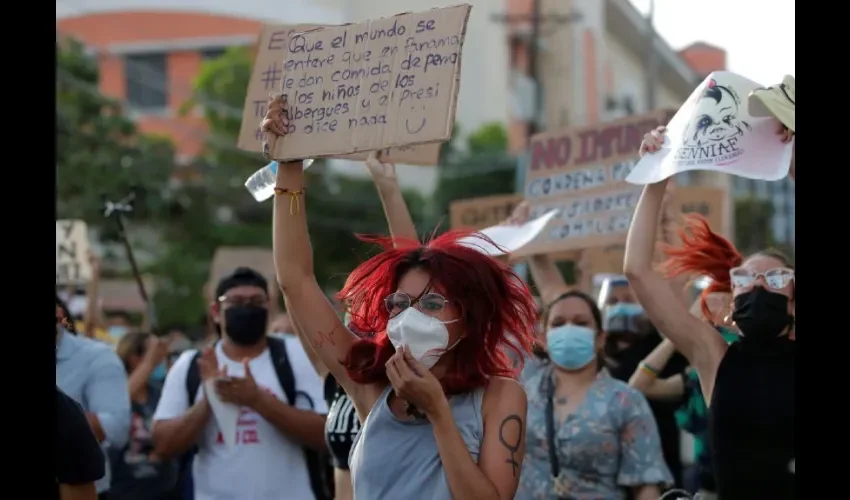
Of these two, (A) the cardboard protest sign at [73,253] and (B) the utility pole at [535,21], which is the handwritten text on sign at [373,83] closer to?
(A) the cardboard protest sign at [73,253]

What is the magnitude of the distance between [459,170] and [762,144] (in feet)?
101

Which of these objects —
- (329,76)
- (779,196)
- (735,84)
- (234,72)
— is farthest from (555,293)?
(779,196)

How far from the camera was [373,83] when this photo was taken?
4.41 metres

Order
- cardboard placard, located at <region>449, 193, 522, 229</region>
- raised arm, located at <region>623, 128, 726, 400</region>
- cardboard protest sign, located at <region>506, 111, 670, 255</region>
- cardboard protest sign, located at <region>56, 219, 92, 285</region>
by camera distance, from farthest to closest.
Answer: cardboard placard, located at <region>449, 193, 522, 229</region>, cardboard protest sign, located at <region>56, 219, 92, 285</region>, cardboard protest sign, located at <region>506, 111, 670, 255</region>, raised arm, located at <region>623, 128, 726, 400</region>

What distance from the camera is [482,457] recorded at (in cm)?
396

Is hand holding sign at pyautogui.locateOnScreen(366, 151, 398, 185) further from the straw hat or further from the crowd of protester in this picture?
the straw hat

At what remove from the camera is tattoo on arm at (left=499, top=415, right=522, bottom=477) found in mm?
3977

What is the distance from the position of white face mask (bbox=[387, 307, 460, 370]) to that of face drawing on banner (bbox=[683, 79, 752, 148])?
1648 millimetres

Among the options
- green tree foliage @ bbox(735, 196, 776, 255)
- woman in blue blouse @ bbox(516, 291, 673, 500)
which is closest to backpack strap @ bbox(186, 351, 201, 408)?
woman in blue blouse @ bbox(516, 291, 673, 500)

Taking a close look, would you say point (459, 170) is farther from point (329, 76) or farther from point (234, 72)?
point (329, 76)

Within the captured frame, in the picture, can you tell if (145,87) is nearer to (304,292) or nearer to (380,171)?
(380,171)

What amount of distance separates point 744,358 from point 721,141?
0.77 m

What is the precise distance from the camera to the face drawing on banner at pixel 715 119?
5348 millimetres
